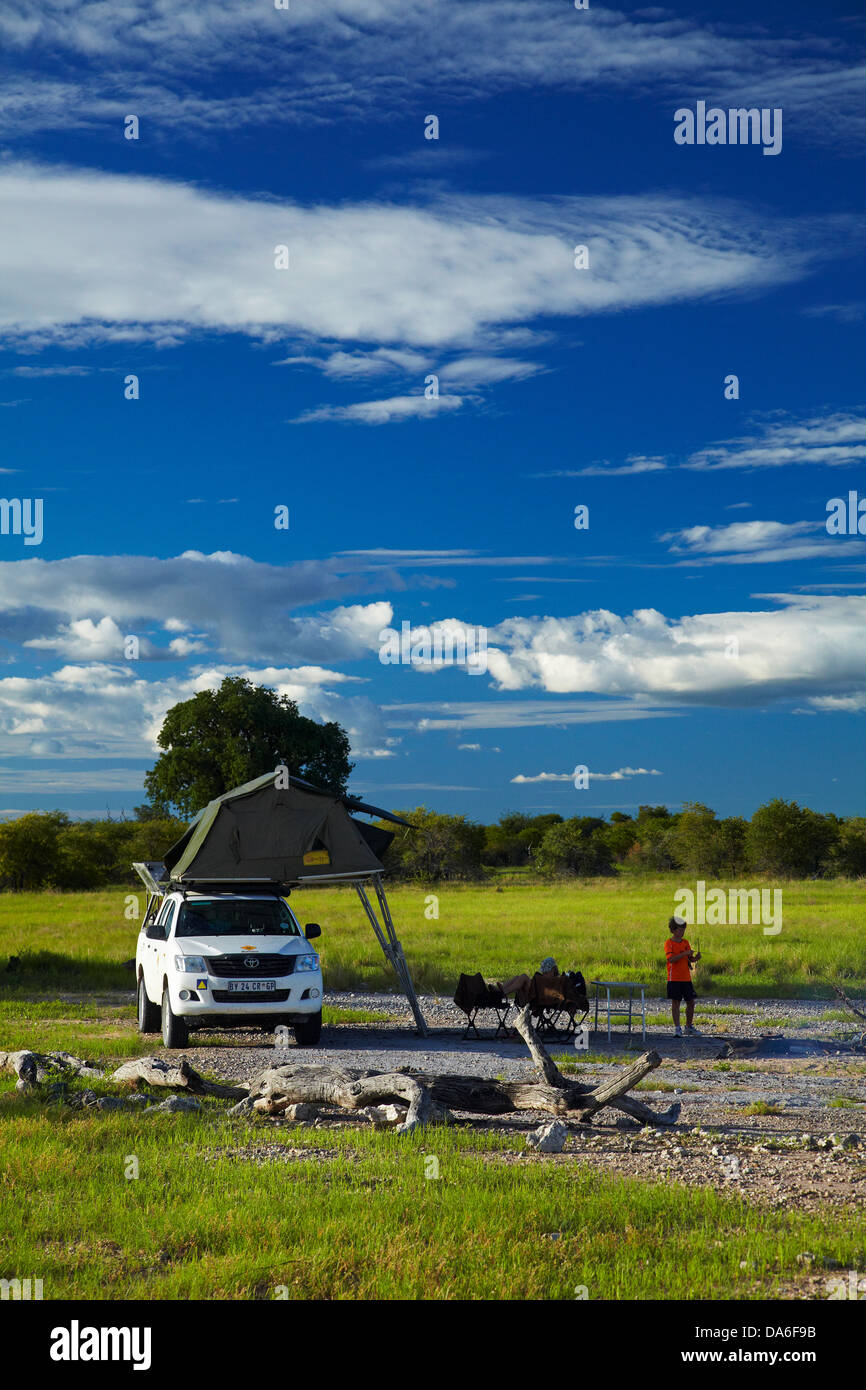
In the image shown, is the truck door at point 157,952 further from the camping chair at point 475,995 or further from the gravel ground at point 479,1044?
the camping chair at point 475,995

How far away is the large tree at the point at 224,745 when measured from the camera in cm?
→ 5456

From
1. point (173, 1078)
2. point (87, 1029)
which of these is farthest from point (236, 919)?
point (173, 1078)

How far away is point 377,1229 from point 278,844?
990 cm

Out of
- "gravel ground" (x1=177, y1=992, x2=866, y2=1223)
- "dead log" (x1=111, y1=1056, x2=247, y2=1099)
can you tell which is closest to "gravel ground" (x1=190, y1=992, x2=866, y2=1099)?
"gravel ground" (x1=177, y1=992, x2=866, y2=1223)

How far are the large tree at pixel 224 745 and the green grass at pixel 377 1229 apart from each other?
4587 cm

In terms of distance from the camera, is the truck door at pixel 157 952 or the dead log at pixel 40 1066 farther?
the truck door at pixel 157 952

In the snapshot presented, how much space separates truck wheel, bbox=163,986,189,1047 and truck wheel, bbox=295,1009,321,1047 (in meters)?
1.40

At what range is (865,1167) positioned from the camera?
8586 mm

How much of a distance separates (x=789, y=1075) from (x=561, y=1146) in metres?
5.36

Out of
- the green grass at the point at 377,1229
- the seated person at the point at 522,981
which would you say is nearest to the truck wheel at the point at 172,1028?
the seated person at the point at 522,981

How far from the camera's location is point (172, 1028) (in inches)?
567
